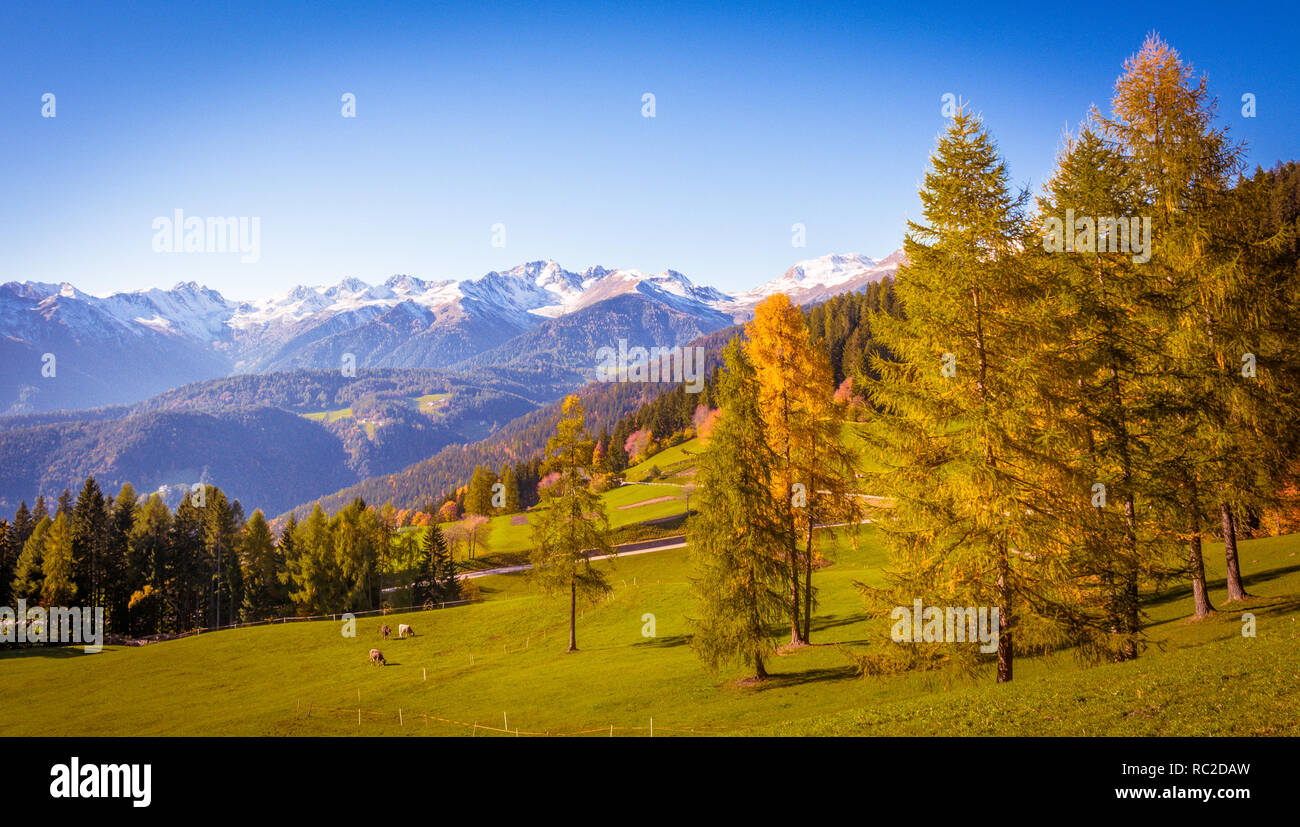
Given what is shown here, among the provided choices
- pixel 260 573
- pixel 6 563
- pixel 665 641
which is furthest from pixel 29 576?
pixel 665 641

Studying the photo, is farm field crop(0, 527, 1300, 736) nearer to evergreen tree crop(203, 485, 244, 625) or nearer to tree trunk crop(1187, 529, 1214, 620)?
tree trunk crop(1187, 529, 1214, 620)

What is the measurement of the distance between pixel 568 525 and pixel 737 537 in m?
18.8

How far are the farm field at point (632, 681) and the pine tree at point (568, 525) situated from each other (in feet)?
17.1

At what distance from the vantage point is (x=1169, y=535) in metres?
19.7

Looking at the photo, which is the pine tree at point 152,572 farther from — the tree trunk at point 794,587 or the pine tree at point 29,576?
the tree trunk at point 794,587

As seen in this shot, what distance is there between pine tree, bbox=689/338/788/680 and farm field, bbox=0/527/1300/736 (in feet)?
8.37

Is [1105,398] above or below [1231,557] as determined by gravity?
above

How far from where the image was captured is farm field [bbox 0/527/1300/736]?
14.6m

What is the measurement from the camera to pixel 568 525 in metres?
45.8

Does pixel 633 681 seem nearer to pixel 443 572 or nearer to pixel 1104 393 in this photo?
pixel 1104 393

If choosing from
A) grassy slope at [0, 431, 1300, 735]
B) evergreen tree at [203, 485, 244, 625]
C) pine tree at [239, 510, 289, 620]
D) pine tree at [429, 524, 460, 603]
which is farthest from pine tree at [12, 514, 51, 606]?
pine tree at [429, 524, 460, 603]
